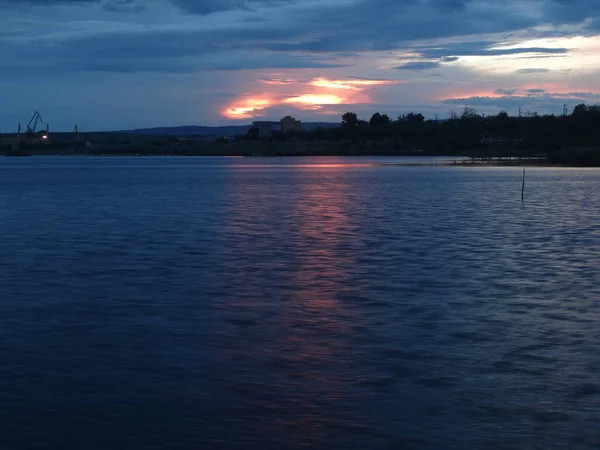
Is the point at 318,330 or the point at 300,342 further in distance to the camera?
the point at 318,330

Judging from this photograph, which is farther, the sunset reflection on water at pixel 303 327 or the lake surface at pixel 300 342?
the sunset reflection on water at pixel 303 327

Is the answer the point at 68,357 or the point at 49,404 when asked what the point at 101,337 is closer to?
the point at 68,357

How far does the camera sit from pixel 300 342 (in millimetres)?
16859

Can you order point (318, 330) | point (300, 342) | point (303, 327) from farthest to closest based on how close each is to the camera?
point (303, 327) < point (318, 330) < point (300, 342)

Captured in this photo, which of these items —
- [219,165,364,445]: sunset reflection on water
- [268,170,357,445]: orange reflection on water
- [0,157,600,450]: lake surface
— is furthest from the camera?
[268,170,357,445]: orange reflection on water

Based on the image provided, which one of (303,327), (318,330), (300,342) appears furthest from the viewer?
(303,327)

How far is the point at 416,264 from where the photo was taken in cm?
2747

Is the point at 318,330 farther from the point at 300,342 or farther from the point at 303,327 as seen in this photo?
the point at 300,342

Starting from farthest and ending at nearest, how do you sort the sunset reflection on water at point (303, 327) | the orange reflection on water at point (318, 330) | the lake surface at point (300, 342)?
1. the orange reflection on water at point (318, 330)
2. the sunset reflection on water at point (303, 327)
3. the lake surface at point (300, 342)


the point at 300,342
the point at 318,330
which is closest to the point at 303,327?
the point at 318,330

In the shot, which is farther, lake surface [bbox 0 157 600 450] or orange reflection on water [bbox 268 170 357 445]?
orange reflection on water [bbox 268 170 357 445]

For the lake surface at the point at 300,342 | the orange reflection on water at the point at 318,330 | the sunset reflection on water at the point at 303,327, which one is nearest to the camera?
the lake surface at the point at 300,342

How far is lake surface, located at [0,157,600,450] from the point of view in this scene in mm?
11891

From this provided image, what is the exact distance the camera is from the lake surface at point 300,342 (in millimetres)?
11891
